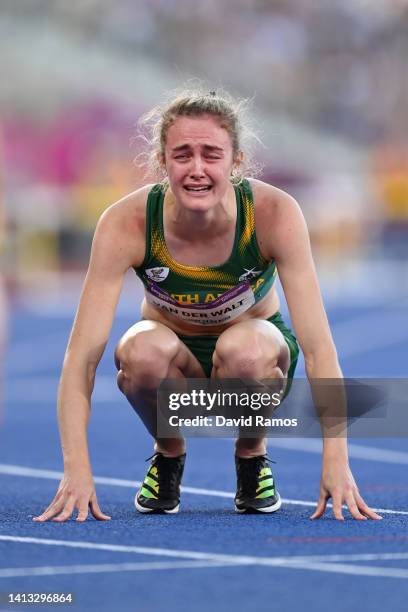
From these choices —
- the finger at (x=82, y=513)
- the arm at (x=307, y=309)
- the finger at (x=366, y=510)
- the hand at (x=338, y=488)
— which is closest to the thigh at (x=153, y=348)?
the arm at (x=307, y=309)

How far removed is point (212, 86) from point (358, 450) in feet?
43.7

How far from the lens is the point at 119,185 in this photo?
17.1 m

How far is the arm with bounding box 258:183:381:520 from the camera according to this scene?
3930mm

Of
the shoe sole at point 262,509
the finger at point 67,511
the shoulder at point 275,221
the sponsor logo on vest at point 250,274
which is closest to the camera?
the finger at point 67,511

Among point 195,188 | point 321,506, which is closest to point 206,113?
point 195,188

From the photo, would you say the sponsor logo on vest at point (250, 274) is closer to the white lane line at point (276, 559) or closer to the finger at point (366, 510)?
the finger at point (366, 510)

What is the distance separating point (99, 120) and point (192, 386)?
46.9ft

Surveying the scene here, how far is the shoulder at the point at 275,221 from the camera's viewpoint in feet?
13.2

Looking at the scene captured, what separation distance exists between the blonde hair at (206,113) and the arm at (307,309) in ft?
0.73

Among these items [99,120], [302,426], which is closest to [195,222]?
[302,426]

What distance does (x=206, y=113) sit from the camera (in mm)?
3971

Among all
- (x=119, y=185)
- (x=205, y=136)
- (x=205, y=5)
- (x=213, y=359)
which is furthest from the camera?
(x=205, y=5)

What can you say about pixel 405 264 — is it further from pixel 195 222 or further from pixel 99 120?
pixel 195 222

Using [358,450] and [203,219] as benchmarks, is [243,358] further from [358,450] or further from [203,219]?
[358,450]
